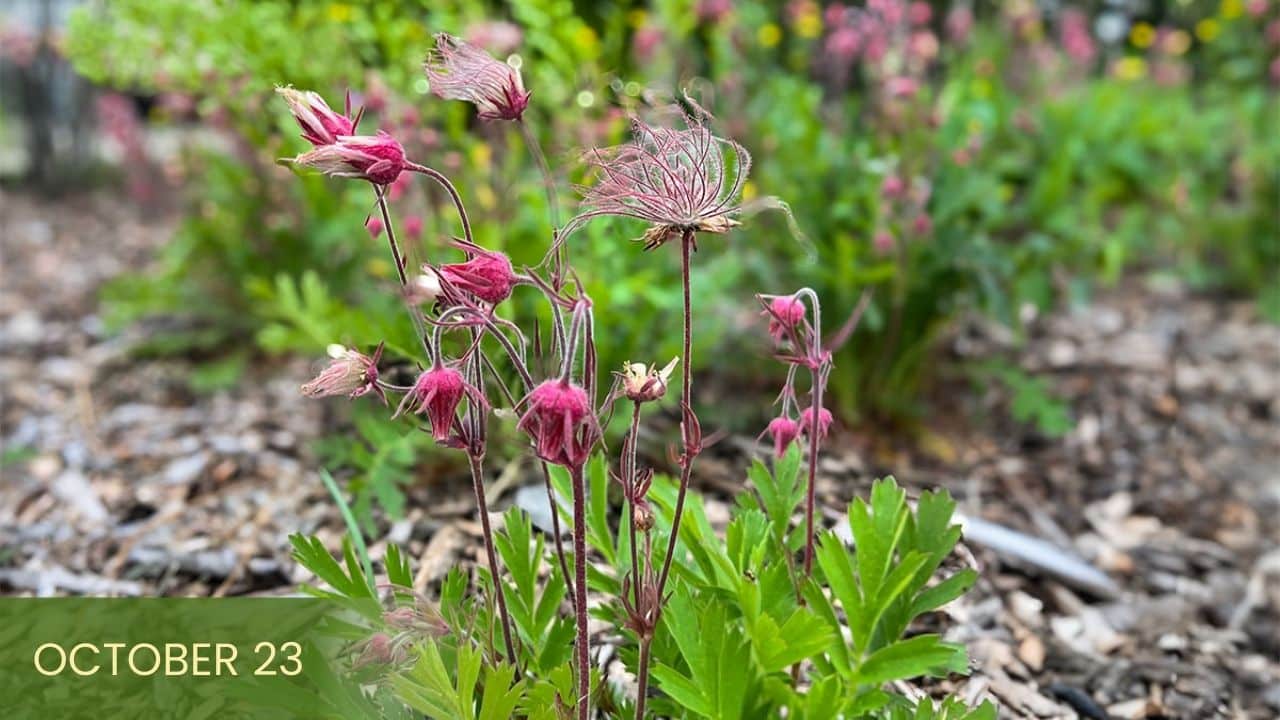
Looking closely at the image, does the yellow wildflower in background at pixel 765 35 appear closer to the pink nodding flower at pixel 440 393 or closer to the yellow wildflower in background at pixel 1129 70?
the yellow wildflower in background at pixel 1129 70

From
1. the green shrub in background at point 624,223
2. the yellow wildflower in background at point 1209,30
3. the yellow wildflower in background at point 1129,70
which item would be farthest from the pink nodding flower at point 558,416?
the yellow wildflower in background at point 1209,30

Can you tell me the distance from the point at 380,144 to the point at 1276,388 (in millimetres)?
4022

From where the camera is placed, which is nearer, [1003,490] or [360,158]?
[360,158]

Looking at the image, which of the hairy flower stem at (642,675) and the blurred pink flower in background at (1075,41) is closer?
the hairy flower stem at (642,675)

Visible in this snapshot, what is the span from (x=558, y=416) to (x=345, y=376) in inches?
12.3

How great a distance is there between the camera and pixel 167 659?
1716 mm

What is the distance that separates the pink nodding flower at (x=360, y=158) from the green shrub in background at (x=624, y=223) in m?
0.93

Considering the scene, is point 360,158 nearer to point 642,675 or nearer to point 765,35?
point 642,675

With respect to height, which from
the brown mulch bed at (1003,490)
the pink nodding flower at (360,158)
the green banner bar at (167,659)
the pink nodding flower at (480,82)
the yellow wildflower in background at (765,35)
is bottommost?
the brown mulch bed at (1003,490)

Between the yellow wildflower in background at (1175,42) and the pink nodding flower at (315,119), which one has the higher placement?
the pink nodding flower at (315,119)

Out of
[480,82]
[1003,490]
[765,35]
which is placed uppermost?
[480,82]

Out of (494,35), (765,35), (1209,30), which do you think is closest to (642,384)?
(494,35)

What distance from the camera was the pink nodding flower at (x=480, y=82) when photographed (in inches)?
51.5

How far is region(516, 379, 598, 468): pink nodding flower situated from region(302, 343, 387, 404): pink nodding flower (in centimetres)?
25
